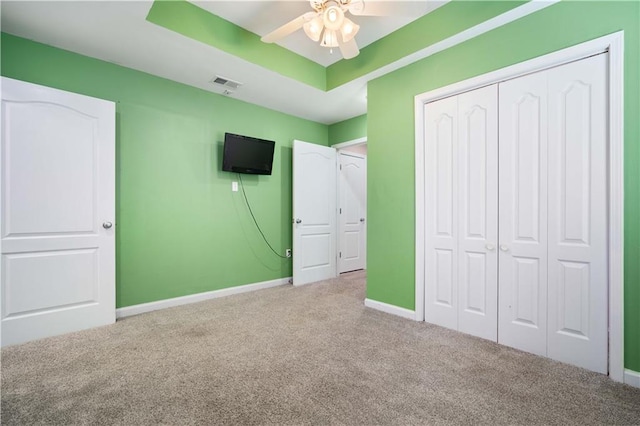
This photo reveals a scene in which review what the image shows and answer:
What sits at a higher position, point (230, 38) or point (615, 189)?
point (230, 38)

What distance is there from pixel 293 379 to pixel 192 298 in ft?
6.65

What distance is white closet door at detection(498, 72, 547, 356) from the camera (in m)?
2.10

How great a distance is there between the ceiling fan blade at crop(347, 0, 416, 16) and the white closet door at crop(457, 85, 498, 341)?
3.06ft

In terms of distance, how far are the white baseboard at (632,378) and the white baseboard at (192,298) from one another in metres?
3.42

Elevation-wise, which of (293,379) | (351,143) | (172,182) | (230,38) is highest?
(230,38)

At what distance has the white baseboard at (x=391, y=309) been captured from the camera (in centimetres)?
283

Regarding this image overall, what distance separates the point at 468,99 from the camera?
2477mm

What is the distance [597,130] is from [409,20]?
1732 mm

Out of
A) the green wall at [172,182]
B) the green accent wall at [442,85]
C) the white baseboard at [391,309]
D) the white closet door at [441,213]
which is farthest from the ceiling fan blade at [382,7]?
the white baseboard at [391,309]

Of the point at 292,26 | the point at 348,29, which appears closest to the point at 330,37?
the point at 348,29

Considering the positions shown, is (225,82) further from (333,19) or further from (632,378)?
(632,378)

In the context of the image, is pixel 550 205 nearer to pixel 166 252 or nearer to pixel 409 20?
A: pixel 409 20

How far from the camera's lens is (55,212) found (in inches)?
A: 95.6

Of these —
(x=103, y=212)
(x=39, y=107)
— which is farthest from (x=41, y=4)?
(x=103, y=212)
